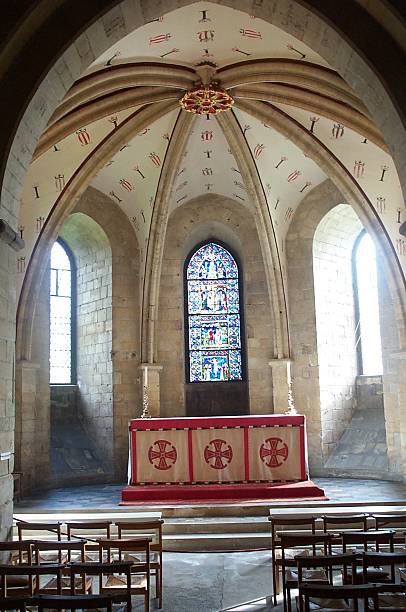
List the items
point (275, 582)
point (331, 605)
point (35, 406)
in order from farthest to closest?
point (35, 406) < point (275, 582) < point (331, 605)

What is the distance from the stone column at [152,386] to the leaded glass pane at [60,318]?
1.92m

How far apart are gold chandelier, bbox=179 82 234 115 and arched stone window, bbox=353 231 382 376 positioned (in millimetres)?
5210

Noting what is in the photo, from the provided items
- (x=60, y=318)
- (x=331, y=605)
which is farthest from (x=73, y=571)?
(x=60, y=318)

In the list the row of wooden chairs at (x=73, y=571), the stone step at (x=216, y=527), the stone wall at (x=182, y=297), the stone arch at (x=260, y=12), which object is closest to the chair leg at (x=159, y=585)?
the row of wooden chairs at (x=73, y=571)

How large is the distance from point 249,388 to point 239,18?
7.70m

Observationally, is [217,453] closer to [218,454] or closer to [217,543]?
[218,454]

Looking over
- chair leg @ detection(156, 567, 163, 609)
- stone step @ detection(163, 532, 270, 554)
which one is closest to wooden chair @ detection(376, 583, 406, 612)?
chair leg @ detection(156, 567, 163, 609)

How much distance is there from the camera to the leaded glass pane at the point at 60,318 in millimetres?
15453

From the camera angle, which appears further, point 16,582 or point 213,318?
point 213,318

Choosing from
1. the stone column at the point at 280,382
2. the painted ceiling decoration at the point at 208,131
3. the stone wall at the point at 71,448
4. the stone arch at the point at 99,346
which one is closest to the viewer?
the painted ceiling decoration at the point at 208,131

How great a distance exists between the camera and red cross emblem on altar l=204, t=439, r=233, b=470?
39.5 ft

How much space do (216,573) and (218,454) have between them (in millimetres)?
3991

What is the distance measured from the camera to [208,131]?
13.5 metres

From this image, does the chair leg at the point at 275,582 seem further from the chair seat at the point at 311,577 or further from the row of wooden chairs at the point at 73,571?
the row of wooden chairs at the point at 73,571
